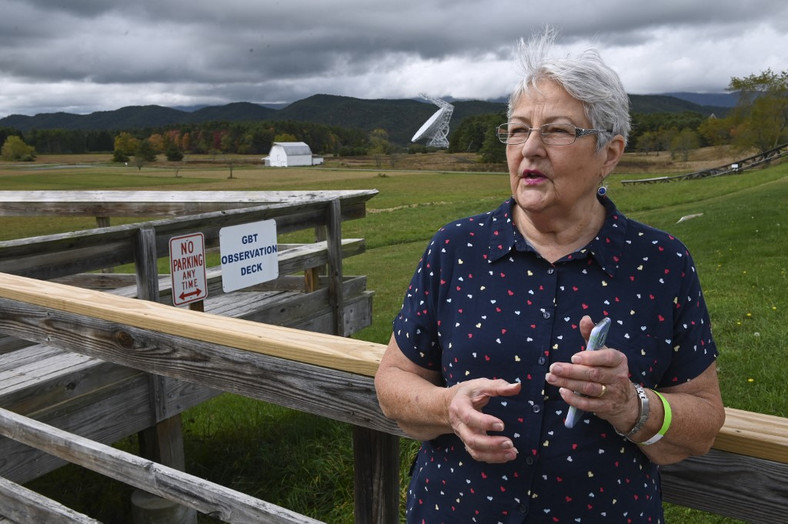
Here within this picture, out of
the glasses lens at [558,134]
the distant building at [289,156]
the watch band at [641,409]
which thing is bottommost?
the distant building at [289,156]

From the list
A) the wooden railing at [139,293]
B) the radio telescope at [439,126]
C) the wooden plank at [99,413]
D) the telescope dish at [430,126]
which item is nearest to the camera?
the wooden plank at [99,413]

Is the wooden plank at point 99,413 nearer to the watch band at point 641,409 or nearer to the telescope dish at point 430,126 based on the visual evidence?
the watch band at point 641,409

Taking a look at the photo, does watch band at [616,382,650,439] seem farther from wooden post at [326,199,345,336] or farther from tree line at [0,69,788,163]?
tree line at [0,69,788,163]

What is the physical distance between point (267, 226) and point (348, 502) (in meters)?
2.11

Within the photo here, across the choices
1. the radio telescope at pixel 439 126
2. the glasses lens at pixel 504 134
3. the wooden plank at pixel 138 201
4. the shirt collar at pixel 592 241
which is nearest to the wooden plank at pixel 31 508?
the shirt collar at pixel 592 241

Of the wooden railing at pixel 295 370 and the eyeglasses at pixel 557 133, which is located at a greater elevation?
the eyeglasses at pixel 557 133

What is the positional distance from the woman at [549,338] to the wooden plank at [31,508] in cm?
140

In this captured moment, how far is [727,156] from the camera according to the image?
70625 mm

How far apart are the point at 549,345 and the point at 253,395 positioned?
84 cm

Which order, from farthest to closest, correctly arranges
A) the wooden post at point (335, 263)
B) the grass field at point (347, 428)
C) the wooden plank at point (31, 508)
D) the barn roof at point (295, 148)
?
the barn roof at point (295, 148)
the wooden post at point (335, 263)
the grass field at point (347, 428)
the wooden plank at point (31, 508)

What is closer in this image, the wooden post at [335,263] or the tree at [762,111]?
the wooden post at [335,263]

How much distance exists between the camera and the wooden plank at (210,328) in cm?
181

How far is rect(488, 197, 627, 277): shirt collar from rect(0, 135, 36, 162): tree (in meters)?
79.0

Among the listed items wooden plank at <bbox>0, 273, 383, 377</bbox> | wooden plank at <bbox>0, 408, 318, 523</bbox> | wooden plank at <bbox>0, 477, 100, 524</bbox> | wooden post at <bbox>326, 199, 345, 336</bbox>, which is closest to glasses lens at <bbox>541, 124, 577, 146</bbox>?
wooden plank at <bbox>0, 273, 383, 377</bbox>
